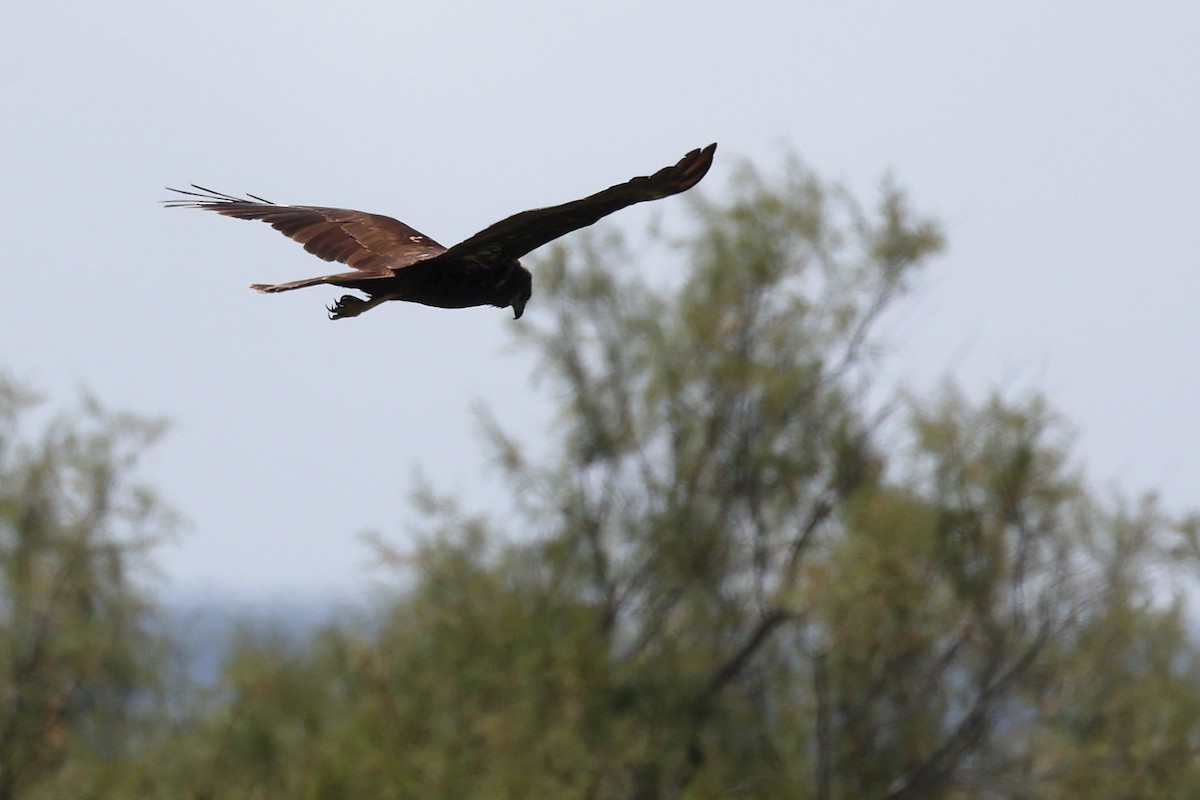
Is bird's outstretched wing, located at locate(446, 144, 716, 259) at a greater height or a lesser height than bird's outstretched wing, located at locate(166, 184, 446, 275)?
lesser

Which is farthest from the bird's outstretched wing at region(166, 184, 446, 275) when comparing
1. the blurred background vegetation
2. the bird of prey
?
the blurred background vegetation

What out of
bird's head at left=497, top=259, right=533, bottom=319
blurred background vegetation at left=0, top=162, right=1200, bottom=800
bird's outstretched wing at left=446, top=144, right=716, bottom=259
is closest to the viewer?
bird's outstretched wing at left=446, top=144, right=716, bottom=259

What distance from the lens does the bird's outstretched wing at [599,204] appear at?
13.7 feet

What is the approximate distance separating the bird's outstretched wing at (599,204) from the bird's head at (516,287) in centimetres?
40

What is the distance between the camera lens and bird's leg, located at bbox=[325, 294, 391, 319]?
457cm

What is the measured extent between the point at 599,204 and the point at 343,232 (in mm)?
1531

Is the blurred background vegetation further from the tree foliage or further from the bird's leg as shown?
the bird's leg

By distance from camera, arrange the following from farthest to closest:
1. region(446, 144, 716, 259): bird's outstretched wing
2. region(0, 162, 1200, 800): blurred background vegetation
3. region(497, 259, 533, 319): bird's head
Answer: region(0, 162, 1200, 800): blurred background vegetation, region(497, 259, 533, 319): bird's head, region(446, 144, 716, 259): bird's outstretched wing

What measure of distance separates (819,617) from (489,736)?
11.5ft

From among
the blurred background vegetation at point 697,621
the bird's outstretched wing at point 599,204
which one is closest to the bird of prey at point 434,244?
the bird's outstretched wing at point 599,204

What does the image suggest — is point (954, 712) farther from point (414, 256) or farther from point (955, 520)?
point (414, 256)

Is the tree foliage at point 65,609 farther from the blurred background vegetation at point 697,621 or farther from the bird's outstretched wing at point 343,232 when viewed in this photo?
the bird's outstretched wing at point 343,232

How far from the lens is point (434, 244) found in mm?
5414

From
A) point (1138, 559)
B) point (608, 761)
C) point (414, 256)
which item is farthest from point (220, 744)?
point (414, 256)
